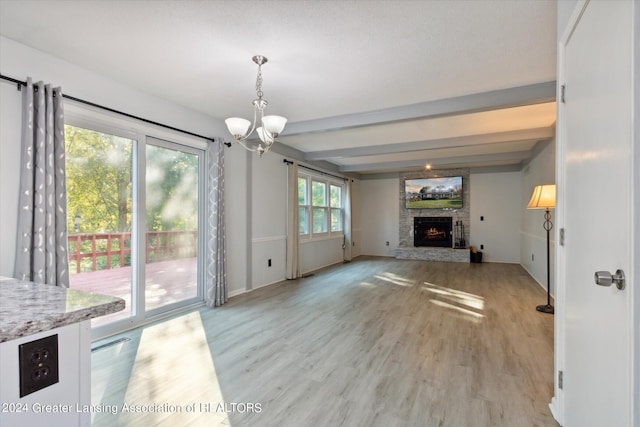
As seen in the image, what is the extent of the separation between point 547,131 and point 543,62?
2.49 meters

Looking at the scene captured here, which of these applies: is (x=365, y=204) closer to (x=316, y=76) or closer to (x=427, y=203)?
(x=427, y=203)

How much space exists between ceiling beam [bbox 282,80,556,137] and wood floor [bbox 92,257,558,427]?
2353 mm

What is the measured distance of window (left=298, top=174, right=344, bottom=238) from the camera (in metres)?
6.58

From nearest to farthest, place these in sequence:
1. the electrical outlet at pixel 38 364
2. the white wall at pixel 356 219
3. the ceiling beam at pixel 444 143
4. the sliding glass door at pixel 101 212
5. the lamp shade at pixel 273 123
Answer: the electrical outlet at pixel 38 364
the lamp shade at pixel 273 123
the sliding glass door at pixel 101 212
the ceiling beam at pixel 444 143
the white wall at pixel 356 219

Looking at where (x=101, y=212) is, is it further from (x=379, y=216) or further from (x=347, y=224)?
(x=379, y=216)

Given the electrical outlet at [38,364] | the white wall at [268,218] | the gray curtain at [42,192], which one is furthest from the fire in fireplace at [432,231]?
the electrical outlet at [38,364]

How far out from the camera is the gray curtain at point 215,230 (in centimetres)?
400

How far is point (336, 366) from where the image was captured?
2.45 metres

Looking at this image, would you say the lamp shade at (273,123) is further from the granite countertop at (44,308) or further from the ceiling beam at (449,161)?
the ceiling beam at (449,161)

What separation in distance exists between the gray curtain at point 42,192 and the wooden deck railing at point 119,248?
0.33 m

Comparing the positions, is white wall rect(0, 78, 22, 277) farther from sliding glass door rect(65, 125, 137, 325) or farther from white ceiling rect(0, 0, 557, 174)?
white ceiling rect(0, 0, 557, 174)

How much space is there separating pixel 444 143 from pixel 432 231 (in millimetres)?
3809

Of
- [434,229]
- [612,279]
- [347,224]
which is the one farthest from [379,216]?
[612,279]

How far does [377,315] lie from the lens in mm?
3688
